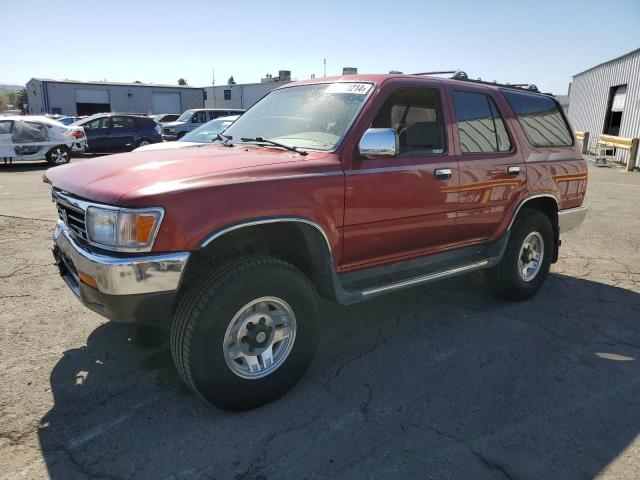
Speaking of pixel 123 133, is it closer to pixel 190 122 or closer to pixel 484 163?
pixel 190 122

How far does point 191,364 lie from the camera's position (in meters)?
2.74

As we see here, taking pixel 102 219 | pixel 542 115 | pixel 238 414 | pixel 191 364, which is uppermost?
pixel 542 115

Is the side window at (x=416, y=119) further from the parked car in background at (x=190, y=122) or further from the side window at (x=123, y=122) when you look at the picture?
the side window at (x=123, y=122)

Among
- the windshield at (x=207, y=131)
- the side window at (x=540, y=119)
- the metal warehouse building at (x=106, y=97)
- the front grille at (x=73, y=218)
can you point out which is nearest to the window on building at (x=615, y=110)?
the windshield at (x=207, y=131)

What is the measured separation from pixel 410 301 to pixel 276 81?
38549 millimetres

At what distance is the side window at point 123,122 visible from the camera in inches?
773

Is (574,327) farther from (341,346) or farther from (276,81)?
(276,81)

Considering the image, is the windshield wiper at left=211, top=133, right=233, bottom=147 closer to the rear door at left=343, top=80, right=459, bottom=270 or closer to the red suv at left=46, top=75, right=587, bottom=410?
the red suv at left=46, top=75, right=587, bottom=410

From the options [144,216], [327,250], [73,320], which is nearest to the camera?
[144,216]

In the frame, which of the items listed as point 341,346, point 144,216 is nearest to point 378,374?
point 341,346

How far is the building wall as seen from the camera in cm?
4069

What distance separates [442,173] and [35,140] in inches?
604

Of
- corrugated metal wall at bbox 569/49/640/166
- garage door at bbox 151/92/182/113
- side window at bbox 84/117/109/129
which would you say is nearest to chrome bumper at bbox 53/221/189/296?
side window at bbox 84/117/109/129

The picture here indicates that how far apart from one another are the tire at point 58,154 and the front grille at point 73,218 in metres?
14.3
